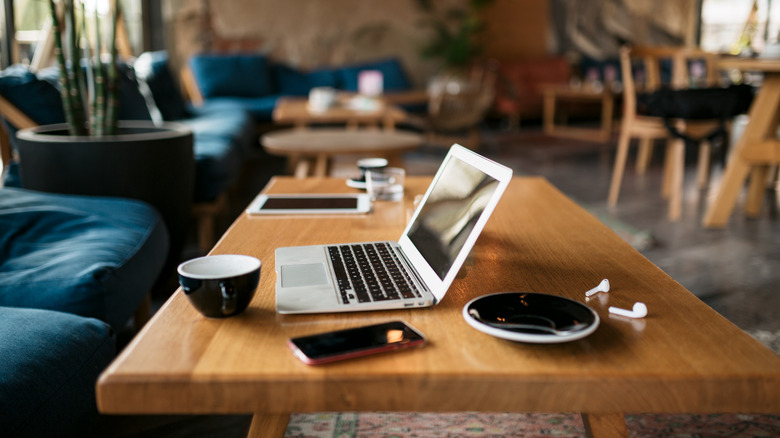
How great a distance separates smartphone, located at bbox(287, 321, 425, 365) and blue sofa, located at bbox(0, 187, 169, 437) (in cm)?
52

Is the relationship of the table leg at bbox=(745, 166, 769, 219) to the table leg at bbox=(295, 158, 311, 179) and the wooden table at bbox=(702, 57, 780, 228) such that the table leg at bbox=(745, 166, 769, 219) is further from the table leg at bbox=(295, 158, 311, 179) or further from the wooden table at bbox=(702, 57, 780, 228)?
the table leg at bbox=(295, 158, 311, 179)

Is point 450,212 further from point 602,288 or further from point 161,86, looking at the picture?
point 161,86

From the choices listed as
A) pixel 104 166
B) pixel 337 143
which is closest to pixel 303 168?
pixel 337 143

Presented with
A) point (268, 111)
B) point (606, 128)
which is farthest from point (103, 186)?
point (606, 128)

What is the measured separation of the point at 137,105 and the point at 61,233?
1.90 metres

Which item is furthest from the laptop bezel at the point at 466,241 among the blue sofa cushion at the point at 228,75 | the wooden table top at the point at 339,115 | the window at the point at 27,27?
the blue sofa cushion at the point at 228,75

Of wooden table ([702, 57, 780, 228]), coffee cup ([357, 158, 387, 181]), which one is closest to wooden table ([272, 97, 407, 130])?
wooden table ([702, 57, 780, 228])

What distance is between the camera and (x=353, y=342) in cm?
78

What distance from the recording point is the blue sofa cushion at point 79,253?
1360 millimetres

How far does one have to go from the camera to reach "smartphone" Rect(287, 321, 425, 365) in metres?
0.75

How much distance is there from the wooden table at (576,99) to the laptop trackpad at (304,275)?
19.9 ft

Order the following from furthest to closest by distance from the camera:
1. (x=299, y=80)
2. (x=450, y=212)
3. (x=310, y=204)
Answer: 1. (x=299, y=80)
2. (x=310, y=204)
3. (x=450, y=212)

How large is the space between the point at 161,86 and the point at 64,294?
10.8 feet

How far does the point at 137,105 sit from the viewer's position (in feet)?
11.2
